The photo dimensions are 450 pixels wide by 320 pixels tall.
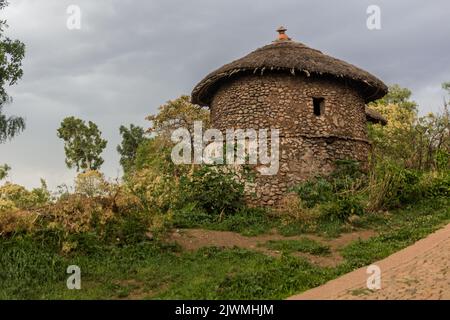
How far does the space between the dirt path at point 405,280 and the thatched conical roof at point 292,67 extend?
6678 millimetres

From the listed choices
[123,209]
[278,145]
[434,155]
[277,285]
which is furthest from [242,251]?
[434,155]

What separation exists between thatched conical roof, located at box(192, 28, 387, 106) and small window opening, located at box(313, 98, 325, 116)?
724mm

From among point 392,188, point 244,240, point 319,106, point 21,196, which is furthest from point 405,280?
point 21,196

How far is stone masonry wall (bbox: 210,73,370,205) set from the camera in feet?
40.2

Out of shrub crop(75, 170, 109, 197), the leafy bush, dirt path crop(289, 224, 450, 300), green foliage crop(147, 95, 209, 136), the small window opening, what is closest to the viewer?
dirt path crop(289, 224, 450, 300)

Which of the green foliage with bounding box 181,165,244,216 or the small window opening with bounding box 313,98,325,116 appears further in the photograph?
the small window opening with bounding box 313,98,325,116

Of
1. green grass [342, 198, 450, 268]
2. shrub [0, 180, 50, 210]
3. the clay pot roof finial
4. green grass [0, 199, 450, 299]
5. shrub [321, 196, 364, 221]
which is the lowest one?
green grass [0, 199, 450, 299]

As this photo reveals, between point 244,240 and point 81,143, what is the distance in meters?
20.6

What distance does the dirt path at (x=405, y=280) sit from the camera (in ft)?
17.5

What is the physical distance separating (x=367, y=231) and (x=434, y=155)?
540 cm

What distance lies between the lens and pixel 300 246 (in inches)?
320

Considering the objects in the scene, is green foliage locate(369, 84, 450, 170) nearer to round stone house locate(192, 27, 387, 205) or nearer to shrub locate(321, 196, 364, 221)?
round stone house locate(192, 27, 387, 205)

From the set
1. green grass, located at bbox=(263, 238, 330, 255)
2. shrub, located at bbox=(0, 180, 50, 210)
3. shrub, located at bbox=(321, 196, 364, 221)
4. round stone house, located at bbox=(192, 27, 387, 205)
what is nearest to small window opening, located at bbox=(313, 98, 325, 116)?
round stone house, located at bbox=(192, 27, 387, 205)

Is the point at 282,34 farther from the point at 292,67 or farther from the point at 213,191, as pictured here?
the point at 213,191
